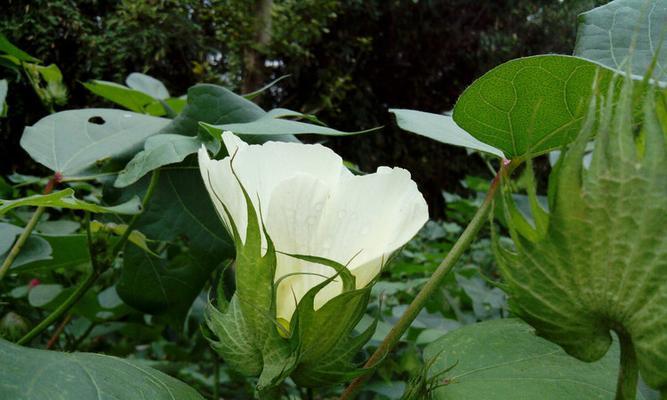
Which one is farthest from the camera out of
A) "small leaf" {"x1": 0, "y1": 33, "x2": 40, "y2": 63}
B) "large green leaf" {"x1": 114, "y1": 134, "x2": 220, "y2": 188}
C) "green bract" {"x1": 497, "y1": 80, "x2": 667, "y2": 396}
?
"small leaf" {"x1": 0, "y1": 33, "x2": 40, "y2": 63}

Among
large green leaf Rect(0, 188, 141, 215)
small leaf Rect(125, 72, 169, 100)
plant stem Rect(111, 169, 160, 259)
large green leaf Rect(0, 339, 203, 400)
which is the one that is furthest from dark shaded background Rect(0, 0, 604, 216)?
large green leaf Rect(0, 339, 203, 400)

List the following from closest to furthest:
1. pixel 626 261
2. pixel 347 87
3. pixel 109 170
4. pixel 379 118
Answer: pixel 626 261, pixel 109 170, pixel 347 87, pixel 379 118

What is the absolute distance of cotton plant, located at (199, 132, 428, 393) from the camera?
0.94 feet

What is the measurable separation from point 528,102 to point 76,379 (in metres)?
0.25

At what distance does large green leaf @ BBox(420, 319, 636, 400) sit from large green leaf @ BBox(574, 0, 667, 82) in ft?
0.56

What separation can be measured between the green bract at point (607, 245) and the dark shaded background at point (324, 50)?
451 cm

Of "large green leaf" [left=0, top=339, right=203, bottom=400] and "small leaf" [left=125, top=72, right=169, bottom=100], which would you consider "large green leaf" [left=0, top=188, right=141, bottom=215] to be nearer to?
"large green leaf" [left=0, top=339, right=203, bottom=400]

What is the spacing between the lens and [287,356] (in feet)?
0.93

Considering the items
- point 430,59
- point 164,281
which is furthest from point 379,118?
point 164,281

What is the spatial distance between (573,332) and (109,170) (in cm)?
44

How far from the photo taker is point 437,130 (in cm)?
41

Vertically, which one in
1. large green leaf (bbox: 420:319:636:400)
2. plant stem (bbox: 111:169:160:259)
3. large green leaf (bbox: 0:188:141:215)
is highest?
large green leaf (bbox: 0:188:141:215)

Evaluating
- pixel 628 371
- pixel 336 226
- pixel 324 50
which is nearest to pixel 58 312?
pixel 336 226

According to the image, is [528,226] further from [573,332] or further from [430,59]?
[430,59]
